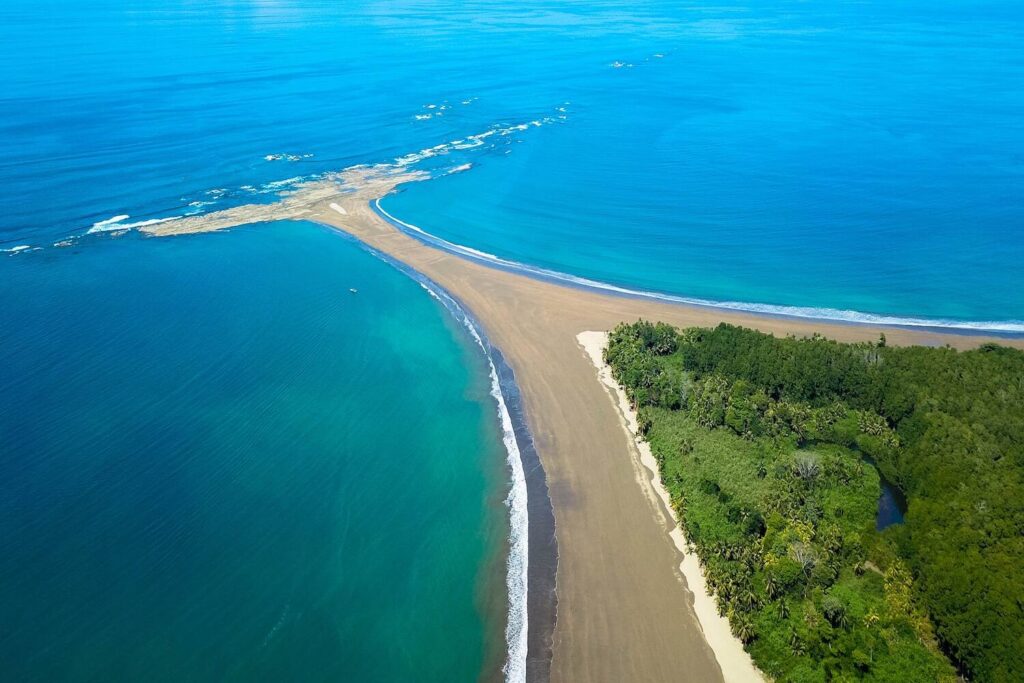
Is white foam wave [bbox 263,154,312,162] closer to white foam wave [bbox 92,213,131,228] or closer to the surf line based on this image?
white foam wave [bbox 92,213,131,228]

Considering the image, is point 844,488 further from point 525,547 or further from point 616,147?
point 616,147

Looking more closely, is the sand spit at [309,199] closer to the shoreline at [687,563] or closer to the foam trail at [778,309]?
the foam trail at [778,309]

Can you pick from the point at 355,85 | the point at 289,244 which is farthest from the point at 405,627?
the point at 355,85

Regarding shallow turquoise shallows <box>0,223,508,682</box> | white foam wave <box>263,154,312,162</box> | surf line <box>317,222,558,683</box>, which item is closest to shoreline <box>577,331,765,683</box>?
surf line <box>317,222,558,683</box>

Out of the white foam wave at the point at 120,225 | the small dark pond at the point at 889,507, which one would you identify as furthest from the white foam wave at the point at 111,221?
the small dark pond at the point at 889,507

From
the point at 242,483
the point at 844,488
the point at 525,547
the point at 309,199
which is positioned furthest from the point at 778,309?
the point at 309,199

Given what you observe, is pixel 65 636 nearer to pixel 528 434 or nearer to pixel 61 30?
pixel 528 434
